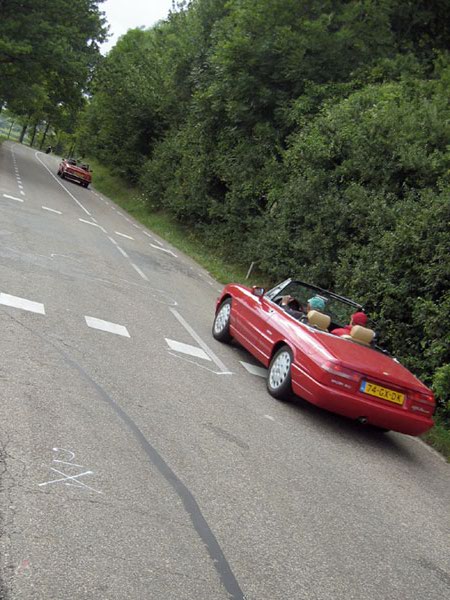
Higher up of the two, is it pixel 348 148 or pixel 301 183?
pixel 348 148

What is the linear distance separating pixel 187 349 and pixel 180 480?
4434 millimetres

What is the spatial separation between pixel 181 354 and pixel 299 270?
8708mm

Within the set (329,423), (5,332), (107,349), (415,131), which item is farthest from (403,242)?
(5,332)

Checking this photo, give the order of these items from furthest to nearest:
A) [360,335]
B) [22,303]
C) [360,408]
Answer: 1. [22,303]
2. [360,335]
3. [360,408]

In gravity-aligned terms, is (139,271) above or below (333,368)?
below

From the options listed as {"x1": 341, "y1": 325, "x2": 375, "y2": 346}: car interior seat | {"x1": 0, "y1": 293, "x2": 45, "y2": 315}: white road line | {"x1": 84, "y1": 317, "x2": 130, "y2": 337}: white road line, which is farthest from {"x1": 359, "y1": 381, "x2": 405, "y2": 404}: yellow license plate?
{"x1": 0, "y1": 293, "x2": 45, "y2": 315}: white road line

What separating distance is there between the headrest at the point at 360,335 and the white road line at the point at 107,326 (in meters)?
2.71

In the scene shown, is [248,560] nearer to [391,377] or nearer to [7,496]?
[7,496]

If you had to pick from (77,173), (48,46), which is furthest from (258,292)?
(77,173)

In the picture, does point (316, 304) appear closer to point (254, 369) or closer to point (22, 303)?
point (254, 369)

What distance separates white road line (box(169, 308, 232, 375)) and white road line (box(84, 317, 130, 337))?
113 centimetres

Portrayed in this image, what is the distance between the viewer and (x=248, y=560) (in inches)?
151

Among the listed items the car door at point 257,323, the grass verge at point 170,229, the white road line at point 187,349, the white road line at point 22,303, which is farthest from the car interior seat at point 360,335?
the grass verge at point 170,229

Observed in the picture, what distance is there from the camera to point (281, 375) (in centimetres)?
796
